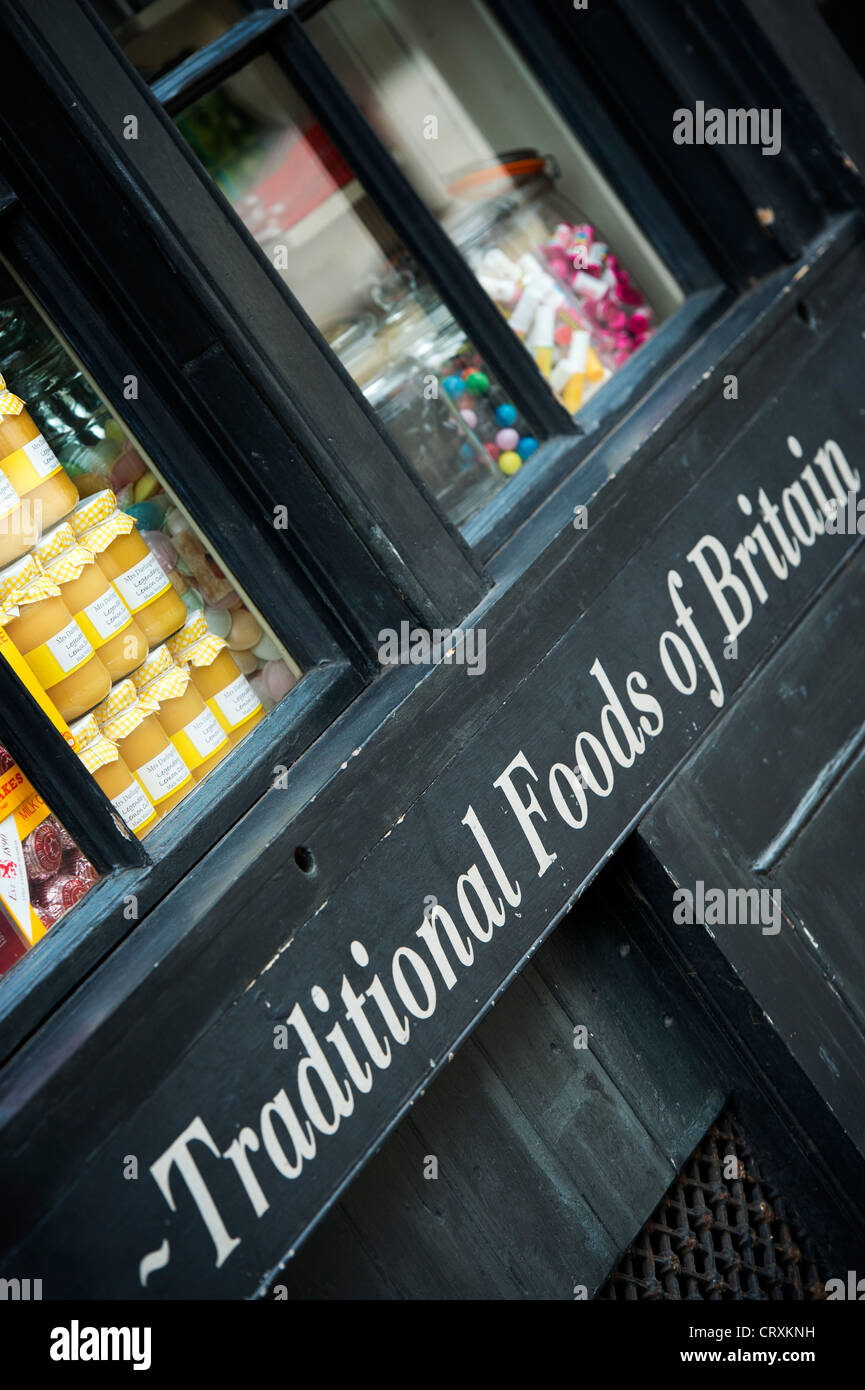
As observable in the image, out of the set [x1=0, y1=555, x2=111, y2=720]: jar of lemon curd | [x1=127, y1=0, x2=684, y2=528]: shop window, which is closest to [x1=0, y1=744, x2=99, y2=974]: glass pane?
[x1=0, y1=555, x2=111, y2=720]: jar of lemon curd

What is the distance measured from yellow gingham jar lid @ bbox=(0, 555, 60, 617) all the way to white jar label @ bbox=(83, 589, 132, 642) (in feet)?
0.20

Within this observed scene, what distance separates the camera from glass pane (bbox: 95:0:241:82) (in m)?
1.95

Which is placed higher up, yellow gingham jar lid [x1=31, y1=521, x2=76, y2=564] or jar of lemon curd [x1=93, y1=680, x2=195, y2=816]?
yellow gingham jar lid [x1=31, y1=521, x2=76, y2=564]

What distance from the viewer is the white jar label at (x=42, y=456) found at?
5.67ft

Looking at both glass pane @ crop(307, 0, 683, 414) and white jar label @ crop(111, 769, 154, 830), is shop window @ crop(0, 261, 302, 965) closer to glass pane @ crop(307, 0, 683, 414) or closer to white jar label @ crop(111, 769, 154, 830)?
white jar label @ crop(111, 769, 154, 830)

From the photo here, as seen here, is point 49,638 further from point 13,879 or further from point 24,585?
point 13,879

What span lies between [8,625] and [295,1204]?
84 centimetres

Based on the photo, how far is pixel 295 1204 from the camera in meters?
1.55

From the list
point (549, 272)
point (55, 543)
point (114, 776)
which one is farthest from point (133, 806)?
point (549, 272)

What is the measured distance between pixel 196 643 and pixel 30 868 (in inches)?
16.7

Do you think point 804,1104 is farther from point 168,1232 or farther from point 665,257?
point 665,257

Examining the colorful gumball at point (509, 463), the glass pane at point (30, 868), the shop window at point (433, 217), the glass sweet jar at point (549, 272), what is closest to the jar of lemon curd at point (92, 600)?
the glass pane at point (30, 868)

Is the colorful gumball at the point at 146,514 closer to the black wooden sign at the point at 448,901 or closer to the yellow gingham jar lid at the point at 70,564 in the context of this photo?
the yellow gingham jar lid at the point at 70,564
